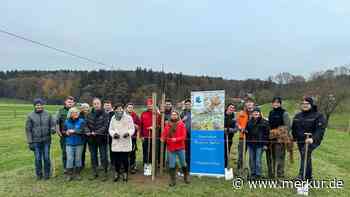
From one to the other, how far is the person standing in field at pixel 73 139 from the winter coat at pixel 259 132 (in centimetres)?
424

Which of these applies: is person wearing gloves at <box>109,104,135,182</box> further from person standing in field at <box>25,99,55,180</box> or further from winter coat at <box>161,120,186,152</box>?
person standing in field at <box>25,99,55,180</box>

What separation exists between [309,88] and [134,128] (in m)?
34.1

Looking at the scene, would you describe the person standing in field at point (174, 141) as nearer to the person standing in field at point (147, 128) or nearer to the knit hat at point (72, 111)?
the person standing in field at point (147, 128)

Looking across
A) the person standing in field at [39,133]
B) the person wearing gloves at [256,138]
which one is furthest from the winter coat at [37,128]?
the person wearing gloves at [256,138]

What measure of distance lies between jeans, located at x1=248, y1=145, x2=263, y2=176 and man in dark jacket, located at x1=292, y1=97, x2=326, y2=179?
3.06ft

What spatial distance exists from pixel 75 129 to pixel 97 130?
1.82 ft

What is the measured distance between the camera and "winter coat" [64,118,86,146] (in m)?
7.66

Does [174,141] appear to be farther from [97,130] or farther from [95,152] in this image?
[95,152]

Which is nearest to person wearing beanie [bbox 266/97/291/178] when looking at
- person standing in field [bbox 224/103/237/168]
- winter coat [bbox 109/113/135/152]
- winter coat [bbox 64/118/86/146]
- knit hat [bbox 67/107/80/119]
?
person standing in field [bbox 224/103/237/168]

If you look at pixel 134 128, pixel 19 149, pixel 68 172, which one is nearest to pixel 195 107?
pixel 134 128

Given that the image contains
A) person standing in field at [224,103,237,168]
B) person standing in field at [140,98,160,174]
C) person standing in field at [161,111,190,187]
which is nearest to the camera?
person standing in field at [161,111,190,187]

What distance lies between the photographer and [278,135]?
287 inches

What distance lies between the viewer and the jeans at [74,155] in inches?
305

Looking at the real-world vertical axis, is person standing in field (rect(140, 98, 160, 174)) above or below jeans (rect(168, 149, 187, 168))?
above
